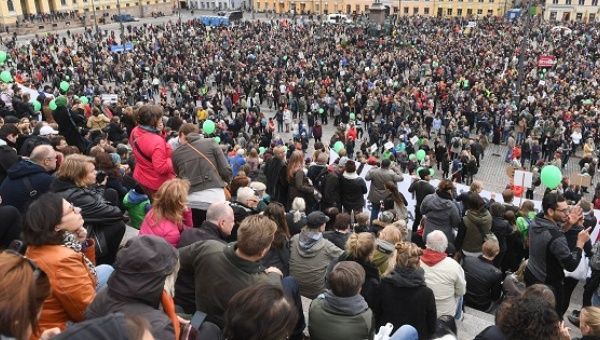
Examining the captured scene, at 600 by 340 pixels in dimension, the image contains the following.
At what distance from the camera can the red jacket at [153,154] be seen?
18.9ft

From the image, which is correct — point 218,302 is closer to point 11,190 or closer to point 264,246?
point 264,246

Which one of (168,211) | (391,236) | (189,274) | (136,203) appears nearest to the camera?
(189,274)

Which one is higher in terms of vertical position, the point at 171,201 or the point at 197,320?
the point at 171,201

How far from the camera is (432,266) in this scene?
4.99m

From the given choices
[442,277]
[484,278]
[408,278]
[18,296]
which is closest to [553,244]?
[484,278]

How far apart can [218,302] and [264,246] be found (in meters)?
0.50

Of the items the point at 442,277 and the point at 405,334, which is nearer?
the point at 405,334

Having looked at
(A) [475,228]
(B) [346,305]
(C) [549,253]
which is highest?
(B) [346,305]

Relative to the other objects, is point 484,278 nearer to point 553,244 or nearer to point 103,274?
point 553,244

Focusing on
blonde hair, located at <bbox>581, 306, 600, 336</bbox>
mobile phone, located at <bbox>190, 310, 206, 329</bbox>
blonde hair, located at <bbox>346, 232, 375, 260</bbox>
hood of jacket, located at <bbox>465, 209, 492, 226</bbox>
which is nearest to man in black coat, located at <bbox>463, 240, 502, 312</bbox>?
hood of jacket, located at <bbox>465, 209, 492, 226</bbox>

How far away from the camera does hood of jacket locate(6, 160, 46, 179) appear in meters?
5.03

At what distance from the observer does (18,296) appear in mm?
2223

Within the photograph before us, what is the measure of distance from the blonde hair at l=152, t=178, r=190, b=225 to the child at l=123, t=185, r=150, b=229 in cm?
187

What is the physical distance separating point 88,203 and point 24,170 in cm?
99
